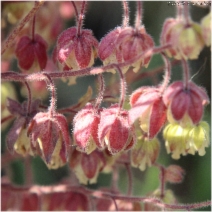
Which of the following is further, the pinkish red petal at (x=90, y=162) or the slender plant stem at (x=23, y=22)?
the pinkish red petal at (x=90, y=162)

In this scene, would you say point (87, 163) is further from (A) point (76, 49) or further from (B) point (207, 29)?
(B) point (207, 29)

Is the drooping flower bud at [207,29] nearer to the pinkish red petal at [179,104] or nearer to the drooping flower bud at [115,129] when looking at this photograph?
the pinkish red petal at [179,104]

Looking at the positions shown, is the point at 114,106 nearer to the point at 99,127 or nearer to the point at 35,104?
the point at 99,127

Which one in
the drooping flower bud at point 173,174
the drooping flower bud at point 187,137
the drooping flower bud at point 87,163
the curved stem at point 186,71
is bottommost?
the drooping flower bud at point 173,174

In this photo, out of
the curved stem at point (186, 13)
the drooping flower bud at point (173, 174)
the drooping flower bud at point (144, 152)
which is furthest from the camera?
the drooping flower bud at point (173, 174)

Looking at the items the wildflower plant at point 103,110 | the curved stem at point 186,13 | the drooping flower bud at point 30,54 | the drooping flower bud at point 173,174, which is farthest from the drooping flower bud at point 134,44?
the drooping flower bud at point 173,174

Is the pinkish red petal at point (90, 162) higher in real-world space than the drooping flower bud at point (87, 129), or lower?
lower

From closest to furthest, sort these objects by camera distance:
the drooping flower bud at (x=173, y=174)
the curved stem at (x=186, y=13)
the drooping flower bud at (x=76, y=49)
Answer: the curved stem at (x=186, y=13)
the drooping flower bud at (x=76, y=49)
the drooping flower bud at (x=173, y=174)
